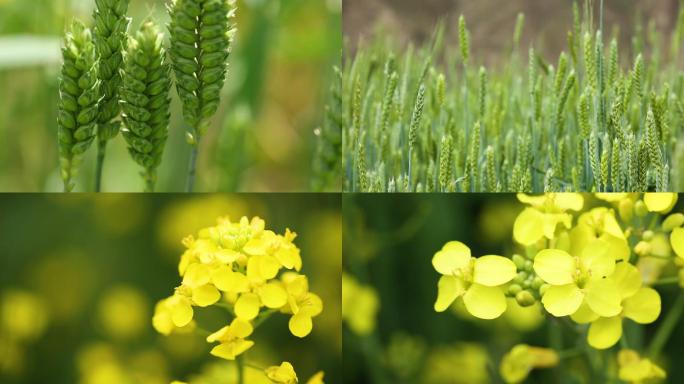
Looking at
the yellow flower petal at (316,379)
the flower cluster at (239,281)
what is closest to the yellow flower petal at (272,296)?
the flower cluster at (239,281)

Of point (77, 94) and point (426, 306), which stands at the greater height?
point (77, 94)

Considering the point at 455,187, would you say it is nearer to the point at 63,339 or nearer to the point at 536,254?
the point at 536,254

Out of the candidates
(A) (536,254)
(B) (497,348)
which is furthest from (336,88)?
(B) (497,348)

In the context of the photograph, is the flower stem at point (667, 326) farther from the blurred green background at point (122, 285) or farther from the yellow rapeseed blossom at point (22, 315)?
the yellow rapeseed blossom at point (22, 315)

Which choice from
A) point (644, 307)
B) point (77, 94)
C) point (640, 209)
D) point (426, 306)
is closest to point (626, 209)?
point (640, 209)

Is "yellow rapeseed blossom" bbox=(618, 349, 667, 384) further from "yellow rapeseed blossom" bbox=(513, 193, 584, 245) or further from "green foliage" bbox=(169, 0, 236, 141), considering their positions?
"green foliage" bbox=(169, 0, 236, 141)

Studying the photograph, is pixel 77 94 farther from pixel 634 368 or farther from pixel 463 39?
pixel 634 368

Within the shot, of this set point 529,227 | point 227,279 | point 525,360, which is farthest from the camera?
point 525,360
